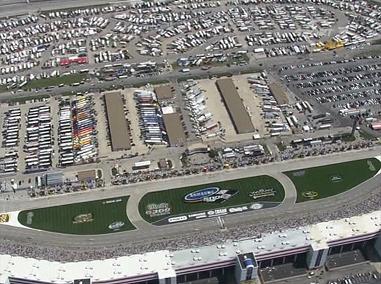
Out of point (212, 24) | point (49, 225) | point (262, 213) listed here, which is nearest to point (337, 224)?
point (262, 213)

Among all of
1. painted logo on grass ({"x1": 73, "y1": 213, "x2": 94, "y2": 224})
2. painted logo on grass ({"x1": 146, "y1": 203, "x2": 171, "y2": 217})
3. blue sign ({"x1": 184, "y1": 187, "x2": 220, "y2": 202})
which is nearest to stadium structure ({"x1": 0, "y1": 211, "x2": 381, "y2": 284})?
painted logo on grass ({"x1": 73, "y1": 213, "x2": 94, "y2": 224})

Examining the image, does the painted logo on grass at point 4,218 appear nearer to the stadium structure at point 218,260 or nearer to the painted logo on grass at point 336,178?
the stadium structure at point 218,260

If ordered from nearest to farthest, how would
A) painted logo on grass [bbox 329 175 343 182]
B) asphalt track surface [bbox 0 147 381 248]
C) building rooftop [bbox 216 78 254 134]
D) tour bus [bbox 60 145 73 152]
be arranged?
asphalt track surface [bbox 0 147 381 248] < painted logo on grass [bbox 329 175 343 182] < tour bus [bbox 60 145 73 152] < building rooftop [bbox 216 78 254 134]

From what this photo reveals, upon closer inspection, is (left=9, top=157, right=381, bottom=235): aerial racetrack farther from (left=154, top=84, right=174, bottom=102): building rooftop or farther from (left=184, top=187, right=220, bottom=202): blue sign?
(left=154, top=84, right=174, bottom=102): building rooftop

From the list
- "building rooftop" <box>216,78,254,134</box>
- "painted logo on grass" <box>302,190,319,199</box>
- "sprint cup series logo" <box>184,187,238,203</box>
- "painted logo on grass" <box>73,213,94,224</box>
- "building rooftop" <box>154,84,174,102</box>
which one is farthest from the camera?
"building rooftop" <box>154,84,174,102</box>

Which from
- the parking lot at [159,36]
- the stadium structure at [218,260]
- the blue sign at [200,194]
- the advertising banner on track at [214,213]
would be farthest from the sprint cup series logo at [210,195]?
the parking lot at [159,36]

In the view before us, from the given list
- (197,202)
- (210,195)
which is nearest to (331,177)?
(210,195)
